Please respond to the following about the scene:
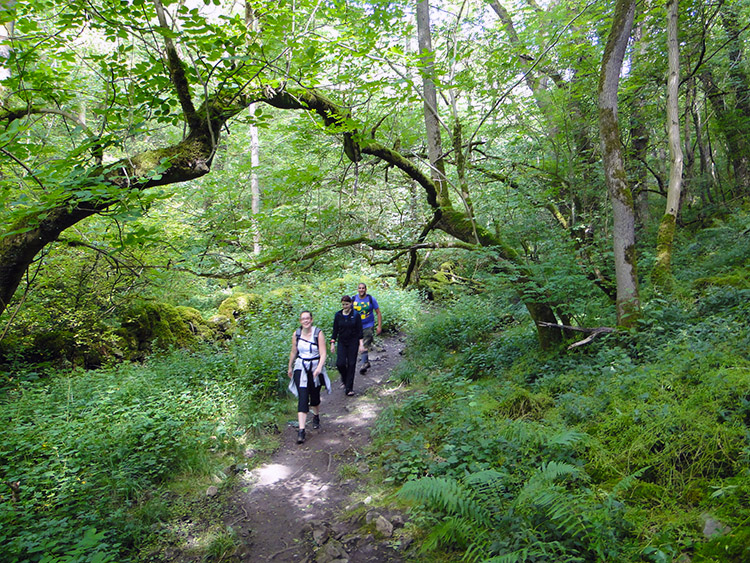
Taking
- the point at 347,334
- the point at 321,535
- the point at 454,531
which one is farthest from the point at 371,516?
the point at 347,334

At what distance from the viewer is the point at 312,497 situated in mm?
4836

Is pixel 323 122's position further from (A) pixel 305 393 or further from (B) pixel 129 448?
(B) pixel 129 448

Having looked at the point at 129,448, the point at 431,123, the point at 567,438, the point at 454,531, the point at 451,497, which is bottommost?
the point at 454,531

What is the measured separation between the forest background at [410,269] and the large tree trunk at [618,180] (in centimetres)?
3

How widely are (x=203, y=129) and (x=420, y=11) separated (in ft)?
20.9

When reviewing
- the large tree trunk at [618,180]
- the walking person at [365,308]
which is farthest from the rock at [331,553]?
the walking person at [365,308]

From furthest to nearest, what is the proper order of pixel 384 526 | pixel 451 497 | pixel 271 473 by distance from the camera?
pixel 271 473 → pixel 384 526 → pixel 451 497

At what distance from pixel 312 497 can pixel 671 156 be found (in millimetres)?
7240

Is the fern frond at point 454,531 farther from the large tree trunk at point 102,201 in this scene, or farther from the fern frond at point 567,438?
the large tree trunk at point 102,201

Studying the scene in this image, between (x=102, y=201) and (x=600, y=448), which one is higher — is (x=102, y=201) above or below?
above

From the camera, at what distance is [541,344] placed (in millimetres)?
6945

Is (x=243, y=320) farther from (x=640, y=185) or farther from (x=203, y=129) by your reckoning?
(x=640, y=185)

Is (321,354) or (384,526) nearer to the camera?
(384,526)

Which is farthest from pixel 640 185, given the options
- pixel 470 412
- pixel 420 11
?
pixel 470 412
